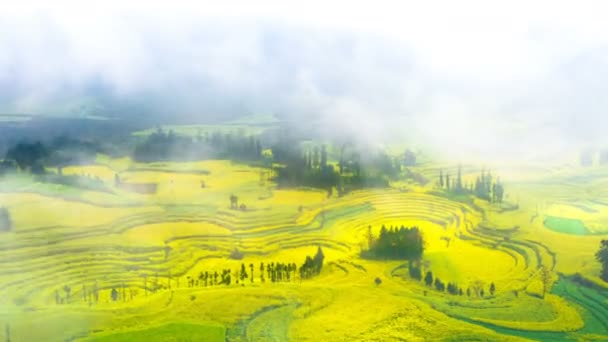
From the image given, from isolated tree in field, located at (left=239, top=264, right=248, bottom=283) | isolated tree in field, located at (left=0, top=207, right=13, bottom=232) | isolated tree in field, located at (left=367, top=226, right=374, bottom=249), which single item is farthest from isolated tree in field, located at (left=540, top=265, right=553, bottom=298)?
isolated tree in field, located at (left=0, top=207, right=13, bottom=232)

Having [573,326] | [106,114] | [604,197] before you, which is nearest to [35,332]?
[573,326]

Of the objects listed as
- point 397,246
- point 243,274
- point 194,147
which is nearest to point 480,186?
point 397,246

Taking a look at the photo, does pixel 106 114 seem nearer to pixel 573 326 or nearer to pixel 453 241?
pixel 453 241

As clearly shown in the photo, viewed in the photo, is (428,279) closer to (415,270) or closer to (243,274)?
(415,270)

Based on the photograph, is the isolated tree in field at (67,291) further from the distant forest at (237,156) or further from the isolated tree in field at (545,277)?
the isolated tree in field at (545,277)

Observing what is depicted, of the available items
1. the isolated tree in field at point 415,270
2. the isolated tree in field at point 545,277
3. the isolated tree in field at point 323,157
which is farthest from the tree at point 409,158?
the isolated tree in field at point 545,277

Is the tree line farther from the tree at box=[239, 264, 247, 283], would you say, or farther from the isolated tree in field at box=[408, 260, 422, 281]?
the isolated tree in field at box=[408, 260, 422, 281]

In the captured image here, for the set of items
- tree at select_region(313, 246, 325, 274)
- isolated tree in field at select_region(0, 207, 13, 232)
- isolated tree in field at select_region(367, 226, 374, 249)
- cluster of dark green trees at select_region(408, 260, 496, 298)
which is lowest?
cluster of dark green trees at select_region(408, 260, 496, 298)
